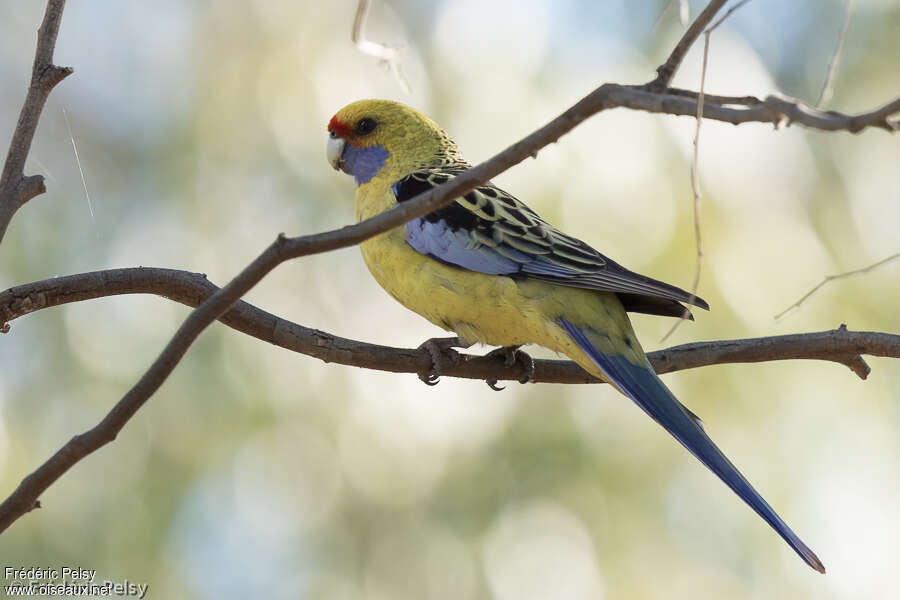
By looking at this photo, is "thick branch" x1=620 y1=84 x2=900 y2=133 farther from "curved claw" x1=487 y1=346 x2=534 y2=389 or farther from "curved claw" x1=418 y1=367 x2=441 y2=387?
"curved claw" x1=487 y1=346 x2=534 y2=389

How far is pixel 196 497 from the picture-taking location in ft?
19.9

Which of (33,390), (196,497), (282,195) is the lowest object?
(196,497)

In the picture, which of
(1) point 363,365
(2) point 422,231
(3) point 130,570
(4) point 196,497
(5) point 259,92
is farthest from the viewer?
(5) point 259,92

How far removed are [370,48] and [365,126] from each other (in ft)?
4.58

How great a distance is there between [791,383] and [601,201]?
5.55 feet

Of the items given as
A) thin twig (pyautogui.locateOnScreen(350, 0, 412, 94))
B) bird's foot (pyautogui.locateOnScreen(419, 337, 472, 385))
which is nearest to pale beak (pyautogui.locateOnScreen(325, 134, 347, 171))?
thin twig (pyautogui.locateOnScreen(350, 0, 412, 94))

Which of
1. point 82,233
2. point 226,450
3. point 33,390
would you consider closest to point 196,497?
point 226,450

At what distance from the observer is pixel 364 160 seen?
15.7 feet

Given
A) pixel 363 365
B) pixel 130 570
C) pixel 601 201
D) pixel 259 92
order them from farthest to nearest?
pixel 259 92
pixel 601 201
pixel 130 570
pixel 363 365

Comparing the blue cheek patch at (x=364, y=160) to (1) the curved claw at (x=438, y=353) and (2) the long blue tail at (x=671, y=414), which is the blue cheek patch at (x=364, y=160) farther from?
(2) the long blue tail at (x=671, y=414)

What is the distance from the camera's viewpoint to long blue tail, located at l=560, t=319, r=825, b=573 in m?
2.96

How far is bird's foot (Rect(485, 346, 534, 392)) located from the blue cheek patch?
113 centimetres

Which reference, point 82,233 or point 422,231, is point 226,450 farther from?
point 422,231

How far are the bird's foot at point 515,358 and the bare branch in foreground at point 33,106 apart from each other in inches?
79.9
